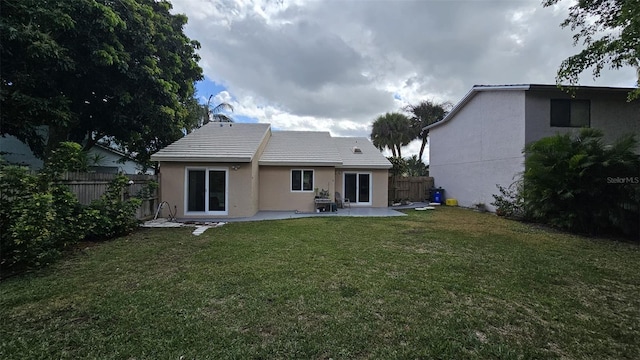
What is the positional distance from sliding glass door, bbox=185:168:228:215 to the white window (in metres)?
3.38

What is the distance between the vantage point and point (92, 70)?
10766 millimetres

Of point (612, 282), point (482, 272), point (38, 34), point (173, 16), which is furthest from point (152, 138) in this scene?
point (612, 282)

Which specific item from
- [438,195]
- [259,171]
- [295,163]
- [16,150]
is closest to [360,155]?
[295,163]

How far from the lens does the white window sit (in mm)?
13570

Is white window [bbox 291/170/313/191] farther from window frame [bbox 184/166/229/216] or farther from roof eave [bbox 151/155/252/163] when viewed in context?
window frame [bbox 184/166/229/216]

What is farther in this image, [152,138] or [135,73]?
[152,138]

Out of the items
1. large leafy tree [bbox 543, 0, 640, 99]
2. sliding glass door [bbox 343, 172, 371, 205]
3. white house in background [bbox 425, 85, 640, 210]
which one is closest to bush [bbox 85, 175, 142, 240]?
sliding glass door [bbox 343, 172, 371, 205]

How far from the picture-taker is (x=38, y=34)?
7.95m

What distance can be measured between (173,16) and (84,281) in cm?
1552

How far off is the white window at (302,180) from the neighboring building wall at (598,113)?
9.59 meters

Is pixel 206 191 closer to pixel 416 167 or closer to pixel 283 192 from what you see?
pixel 283 192

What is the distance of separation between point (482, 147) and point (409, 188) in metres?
5.36

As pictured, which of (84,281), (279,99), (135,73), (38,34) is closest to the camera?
(84,281)

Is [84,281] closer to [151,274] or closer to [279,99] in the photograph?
[151,274]
